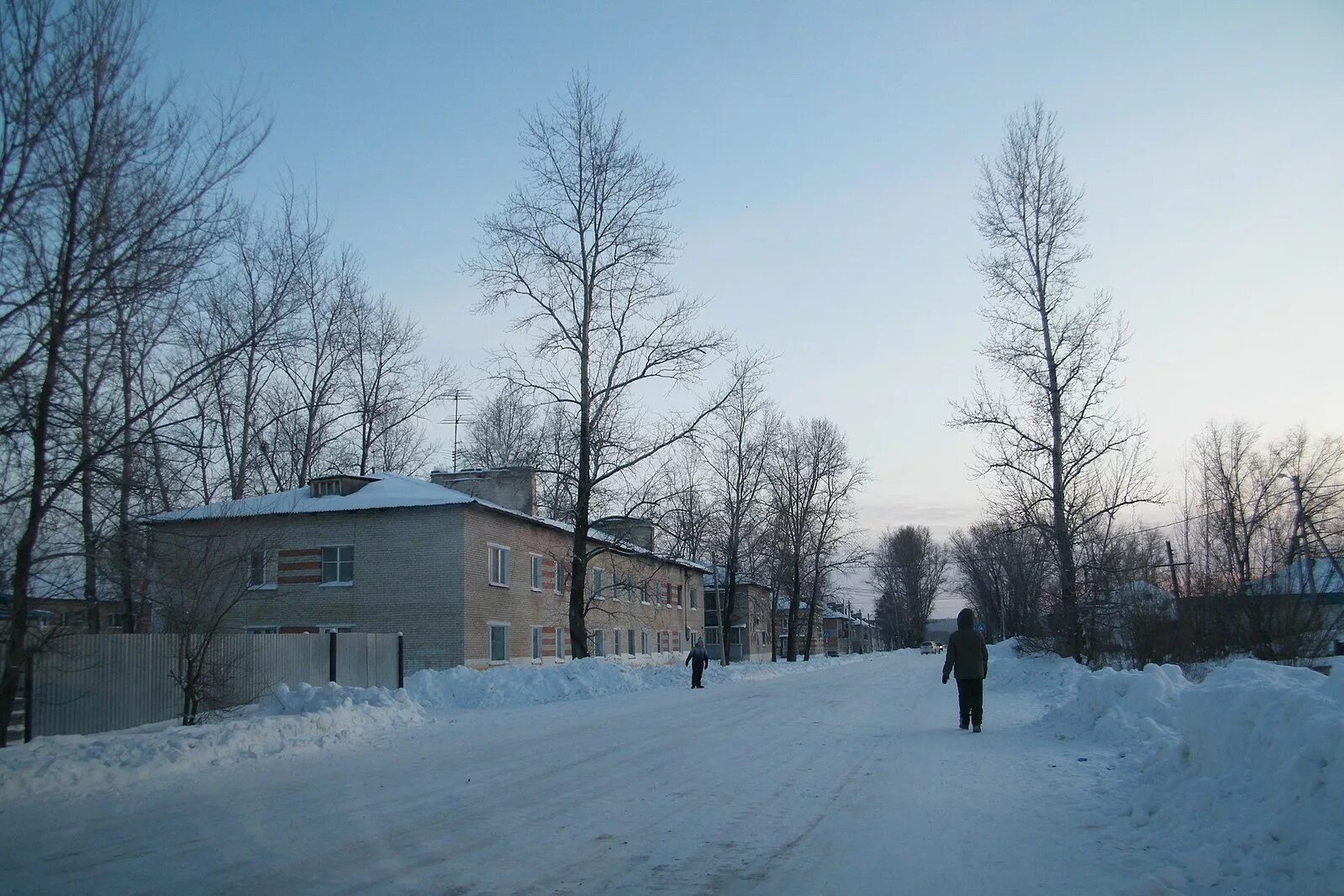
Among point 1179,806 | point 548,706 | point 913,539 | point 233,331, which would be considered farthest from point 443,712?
point 913,539

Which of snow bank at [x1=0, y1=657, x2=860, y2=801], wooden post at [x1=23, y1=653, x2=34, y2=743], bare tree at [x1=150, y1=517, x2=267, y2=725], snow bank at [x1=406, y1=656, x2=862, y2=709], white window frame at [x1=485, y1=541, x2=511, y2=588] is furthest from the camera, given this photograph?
white window frame at [x1=485, y1=541, x2=511, y2=588]

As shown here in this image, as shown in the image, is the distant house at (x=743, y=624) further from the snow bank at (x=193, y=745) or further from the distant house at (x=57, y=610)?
the distant house at (x=57, y=610)

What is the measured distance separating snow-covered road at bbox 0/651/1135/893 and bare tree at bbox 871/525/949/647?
348ft

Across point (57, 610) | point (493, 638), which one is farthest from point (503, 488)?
point (57, 610)

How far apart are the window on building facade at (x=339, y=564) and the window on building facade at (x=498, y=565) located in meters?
4.83

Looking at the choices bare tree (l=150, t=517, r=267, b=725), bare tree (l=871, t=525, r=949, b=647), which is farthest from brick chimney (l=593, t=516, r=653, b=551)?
bare tree (l=871, t=525, r=949, b=647)

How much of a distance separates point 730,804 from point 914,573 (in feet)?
374

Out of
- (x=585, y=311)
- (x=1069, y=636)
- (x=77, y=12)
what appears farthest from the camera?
(x=585, y=311)

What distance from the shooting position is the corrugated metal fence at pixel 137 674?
594 inches

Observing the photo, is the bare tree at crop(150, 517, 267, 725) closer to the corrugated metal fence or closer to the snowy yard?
the corrugated metal fence

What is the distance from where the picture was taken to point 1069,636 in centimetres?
2686

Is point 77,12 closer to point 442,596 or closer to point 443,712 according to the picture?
point 443,712

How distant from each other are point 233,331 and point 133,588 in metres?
4.70

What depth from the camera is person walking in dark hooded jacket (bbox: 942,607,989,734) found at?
13641mm
